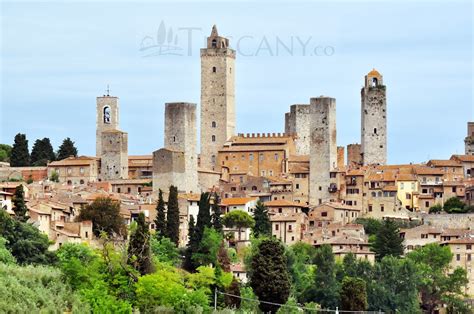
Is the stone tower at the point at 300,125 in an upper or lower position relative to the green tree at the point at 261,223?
upper

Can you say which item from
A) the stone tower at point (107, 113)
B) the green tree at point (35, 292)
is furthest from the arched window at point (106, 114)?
the green tree at point (35, 292)

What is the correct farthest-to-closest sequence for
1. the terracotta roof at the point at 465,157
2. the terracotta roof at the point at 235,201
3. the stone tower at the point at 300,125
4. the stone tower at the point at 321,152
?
the stone tower at the point at 300,125 < the terracotta roof at the point at 465,157 < the stone tower at the point at 321,152 < the terracotta roof at the point at 235,201

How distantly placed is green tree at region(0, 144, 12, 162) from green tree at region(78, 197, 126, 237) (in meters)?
25.1

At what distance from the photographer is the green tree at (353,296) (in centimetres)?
6103

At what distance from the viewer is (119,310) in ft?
166

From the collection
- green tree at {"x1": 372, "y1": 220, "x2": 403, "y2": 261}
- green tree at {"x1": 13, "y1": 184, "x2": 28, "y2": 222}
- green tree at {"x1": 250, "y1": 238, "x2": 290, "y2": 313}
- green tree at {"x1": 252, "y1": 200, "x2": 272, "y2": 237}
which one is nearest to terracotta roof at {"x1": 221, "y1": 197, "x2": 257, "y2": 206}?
green tree at {"x1": 252, "y1": 200, "x2": 272, "y2": 237}

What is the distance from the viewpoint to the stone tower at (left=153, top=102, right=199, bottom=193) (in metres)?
82.9

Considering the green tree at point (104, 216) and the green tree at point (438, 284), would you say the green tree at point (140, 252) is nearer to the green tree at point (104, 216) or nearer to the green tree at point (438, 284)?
the green tree at point (104, 216)

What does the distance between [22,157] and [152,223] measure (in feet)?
57.2

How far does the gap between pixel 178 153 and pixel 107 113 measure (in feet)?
39.6

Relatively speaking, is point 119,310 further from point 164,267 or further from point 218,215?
point 218,215

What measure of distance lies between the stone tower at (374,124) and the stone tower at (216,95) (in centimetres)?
671

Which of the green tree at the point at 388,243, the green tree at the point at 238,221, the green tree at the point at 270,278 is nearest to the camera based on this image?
the green tree at the point at 270,278

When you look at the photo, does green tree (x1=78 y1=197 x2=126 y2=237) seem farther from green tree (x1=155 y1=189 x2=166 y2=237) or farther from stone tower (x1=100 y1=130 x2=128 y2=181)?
stone tower (x1=100 y1=130 x2=128 y2=181)
